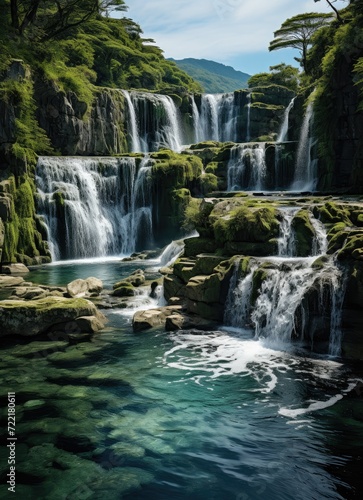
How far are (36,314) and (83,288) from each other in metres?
5.09

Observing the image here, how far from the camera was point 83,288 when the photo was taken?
1852 cm

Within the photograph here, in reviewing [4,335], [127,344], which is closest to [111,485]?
[127,344]

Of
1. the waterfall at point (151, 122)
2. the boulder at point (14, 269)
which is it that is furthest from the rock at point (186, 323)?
the waterfall at point (151, 122)

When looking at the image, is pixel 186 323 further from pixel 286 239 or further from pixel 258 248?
pixel 286 239

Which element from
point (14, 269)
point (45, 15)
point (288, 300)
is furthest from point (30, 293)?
point (45, 15)

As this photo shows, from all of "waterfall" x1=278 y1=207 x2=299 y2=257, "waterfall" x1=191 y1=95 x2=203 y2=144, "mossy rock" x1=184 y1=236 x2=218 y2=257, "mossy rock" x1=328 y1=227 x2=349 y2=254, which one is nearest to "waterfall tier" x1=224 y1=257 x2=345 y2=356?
"mossy rock" x1=328 y1=227 x2=349 y2=254

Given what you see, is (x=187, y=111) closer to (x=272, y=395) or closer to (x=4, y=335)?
(x=4, y=335)

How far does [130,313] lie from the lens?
16.1 metres

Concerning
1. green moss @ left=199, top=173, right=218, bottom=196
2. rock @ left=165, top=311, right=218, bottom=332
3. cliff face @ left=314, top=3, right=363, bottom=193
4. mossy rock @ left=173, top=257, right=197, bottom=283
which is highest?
cliff face @ left=314, top=3, right=363, bottom=193

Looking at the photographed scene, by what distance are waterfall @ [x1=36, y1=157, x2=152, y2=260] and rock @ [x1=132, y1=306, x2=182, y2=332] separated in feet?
50.6

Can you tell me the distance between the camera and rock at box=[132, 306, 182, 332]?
14156 mm

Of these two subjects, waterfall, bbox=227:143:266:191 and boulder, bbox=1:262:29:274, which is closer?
boulder, bbox=1:262:29:274

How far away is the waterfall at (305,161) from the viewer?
32.0m

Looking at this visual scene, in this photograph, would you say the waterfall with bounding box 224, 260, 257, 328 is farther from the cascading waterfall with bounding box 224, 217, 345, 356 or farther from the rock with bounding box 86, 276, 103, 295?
the rock with bounding box 86, 276, 103, 295
